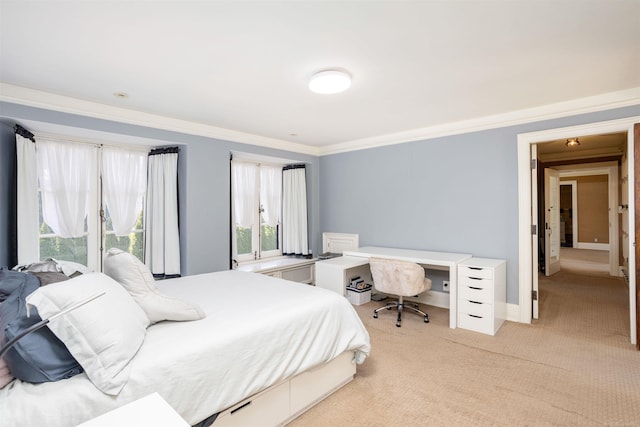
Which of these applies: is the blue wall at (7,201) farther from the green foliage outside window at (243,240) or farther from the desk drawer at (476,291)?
the desk drawer at (476,291)

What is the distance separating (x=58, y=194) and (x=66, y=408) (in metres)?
2.80

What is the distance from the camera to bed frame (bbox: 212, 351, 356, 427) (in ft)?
5.27

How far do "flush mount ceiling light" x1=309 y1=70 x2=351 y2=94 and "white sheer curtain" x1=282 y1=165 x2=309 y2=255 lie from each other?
105 inches

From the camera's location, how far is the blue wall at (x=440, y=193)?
3.50 m

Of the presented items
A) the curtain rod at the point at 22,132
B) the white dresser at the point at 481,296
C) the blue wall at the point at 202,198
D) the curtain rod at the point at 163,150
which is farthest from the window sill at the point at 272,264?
the curtain rod at the point at 22,132

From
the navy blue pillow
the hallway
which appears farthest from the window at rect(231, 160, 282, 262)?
the hallway

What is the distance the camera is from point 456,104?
3127mm

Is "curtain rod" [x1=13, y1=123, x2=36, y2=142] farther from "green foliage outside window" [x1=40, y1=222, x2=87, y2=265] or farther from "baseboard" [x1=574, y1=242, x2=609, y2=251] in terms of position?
"baseboard" [x1=574, y1=242, x2=609, y2=251]

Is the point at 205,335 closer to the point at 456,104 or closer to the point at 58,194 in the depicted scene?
the point at 58,194

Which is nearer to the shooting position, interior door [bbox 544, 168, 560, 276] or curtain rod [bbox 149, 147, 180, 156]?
curtain rod [bbox 149, 147, 180, 156]

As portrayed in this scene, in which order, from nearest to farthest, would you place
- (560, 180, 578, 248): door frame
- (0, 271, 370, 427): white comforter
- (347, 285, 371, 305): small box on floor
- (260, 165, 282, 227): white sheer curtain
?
(0, 271, 370, 427): white comforter
(347, 285, 371, 305): small box on floor
(260, 165, 282, 227): white sheer curtain
(560, 180, 578, 248): door frame

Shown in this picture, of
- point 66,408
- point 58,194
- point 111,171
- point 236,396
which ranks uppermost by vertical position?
point 111,171

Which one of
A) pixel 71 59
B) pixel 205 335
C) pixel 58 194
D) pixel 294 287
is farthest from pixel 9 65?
pixel 294 287

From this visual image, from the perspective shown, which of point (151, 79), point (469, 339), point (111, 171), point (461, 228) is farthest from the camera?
point (461, 228)
